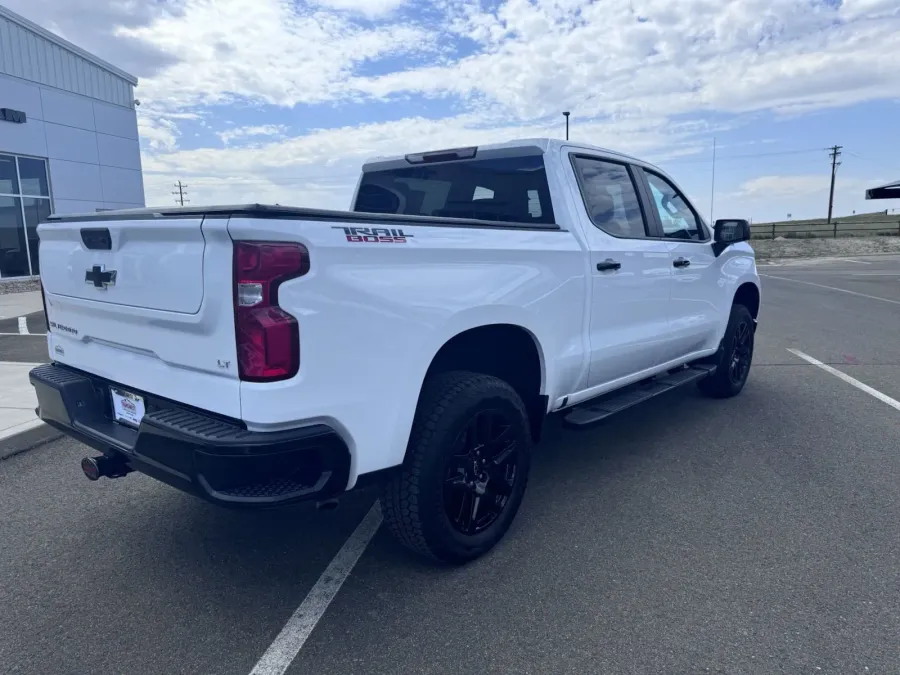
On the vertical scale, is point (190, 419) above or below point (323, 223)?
below

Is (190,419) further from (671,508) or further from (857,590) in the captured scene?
(857,590)

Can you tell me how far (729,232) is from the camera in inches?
204

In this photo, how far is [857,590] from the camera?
283 centimetres

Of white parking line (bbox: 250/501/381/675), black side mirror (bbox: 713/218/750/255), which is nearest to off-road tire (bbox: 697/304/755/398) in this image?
black side mirror (bbox: 713/218/750/255)

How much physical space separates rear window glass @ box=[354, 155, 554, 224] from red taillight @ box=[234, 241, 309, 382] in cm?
190

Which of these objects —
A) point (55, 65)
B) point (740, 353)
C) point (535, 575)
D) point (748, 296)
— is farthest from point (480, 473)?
point (55, 65)

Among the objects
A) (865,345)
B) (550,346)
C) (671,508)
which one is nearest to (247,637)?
(550,346)

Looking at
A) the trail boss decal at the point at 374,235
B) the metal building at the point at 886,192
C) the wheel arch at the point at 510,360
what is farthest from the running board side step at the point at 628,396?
the metal building at the point at 886,192

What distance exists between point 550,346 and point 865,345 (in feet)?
22.2

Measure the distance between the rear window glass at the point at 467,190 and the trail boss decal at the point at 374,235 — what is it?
1379 millimetres

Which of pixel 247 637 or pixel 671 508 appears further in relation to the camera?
pixel 671 508

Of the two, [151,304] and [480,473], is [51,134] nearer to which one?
[151,304]

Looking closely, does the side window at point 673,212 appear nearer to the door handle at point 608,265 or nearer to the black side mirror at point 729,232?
the black side mirror at point 729,232

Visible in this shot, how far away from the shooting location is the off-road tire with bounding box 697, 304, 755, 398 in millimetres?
5680
